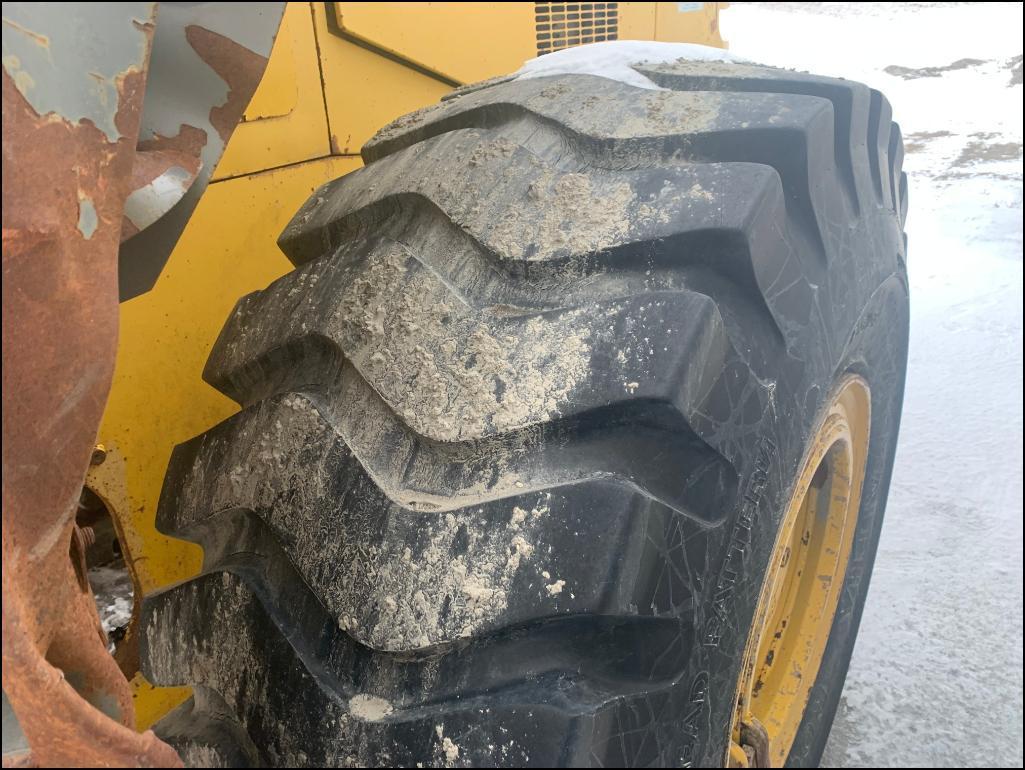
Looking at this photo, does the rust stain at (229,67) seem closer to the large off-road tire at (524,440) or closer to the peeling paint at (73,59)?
the peeling paint at (73,59)

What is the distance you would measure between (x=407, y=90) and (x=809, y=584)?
90cm

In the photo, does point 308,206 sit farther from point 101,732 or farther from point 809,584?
point 809,584

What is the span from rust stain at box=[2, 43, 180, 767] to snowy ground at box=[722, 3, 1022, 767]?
1034mm

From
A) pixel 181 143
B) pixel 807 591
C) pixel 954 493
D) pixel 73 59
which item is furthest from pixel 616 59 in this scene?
pixel 954 493

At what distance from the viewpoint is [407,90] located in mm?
1184

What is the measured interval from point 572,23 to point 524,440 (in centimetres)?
102

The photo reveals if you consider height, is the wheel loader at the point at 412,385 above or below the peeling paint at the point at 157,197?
below

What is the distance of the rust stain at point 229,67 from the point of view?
538 millimetres

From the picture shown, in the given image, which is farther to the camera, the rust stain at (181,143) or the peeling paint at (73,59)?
the rust stain at (181,143)

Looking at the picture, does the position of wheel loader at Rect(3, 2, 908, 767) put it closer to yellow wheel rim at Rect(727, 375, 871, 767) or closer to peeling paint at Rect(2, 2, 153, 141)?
peeling paint at Rect(2, 2, 153, 141)

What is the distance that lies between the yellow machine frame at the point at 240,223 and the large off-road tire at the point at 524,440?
0.08m

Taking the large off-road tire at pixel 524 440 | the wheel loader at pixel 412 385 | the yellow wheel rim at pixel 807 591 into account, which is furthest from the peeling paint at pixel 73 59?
the yellow wheel rim at pixel 807 591

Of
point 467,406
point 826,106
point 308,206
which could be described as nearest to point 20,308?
point 467,406

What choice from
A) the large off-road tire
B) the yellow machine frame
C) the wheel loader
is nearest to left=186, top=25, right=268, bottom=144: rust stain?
the wheel loader
